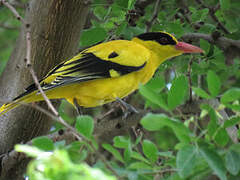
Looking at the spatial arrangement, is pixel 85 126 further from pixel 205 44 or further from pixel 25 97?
pixel 205 44

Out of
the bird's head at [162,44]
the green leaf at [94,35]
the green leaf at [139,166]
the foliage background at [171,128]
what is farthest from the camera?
the bird's head at [162,44]

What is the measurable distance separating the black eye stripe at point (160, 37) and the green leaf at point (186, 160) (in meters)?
1.83

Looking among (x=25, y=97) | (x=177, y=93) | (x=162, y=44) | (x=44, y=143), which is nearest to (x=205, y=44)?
(x=162, y=44)

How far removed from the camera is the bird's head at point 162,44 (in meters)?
3.33

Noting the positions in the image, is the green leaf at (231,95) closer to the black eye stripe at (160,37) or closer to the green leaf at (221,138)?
the green leaf at (221,138)

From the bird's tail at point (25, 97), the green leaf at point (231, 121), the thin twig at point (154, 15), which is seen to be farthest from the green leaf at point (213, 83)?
the thin twig at point (154, 15)

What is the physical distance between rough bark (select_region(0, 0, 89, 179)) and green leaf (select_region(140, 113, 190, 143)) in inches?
67.1

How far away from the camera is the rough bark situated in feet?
10.1

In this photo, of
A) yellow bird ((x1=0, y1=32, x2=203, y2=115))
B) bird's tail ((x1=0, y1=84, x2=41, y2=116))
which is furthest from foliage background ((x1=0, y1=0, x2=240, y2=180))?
bird's tail ((x1=0, y1=84, x2=41, y2=116))

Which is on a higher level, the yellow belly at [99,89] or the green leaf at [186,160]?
the green leaf at [186,160]

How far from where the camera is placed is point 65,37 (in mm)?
3141

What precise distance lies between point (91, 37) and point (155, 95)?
1.61 meters

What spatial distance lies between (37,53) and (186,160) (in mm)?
1891

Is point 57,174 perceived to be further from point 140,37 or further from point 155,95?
point 140,37
